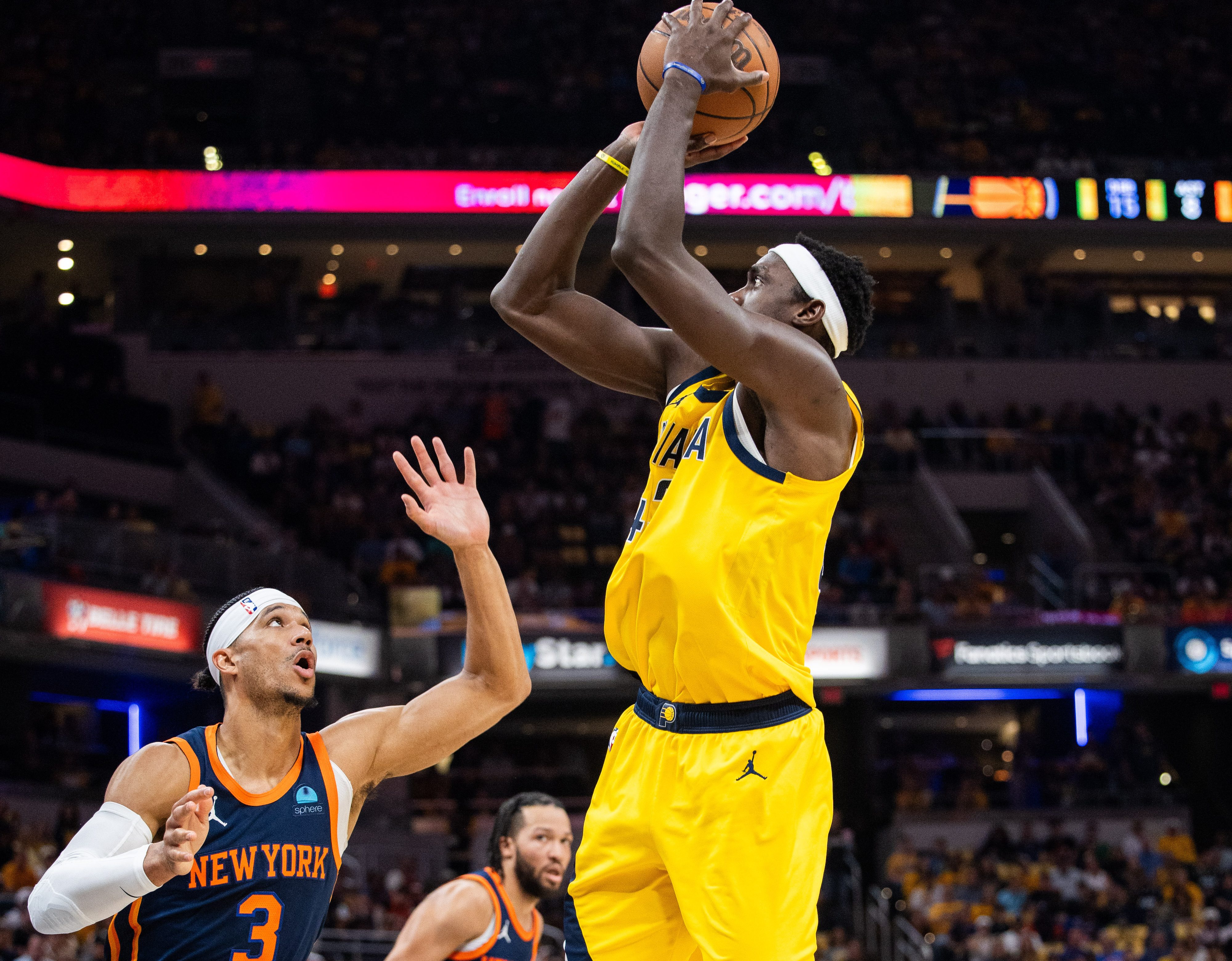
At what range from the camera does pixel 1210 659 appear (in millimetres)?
21672

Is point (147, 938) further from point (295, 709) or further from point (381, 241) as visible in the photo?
point (381, 241)

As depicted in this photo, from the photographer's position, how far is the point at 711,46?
369 cm

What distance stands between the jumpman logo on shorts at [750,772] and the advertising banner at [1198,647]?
19575 mm

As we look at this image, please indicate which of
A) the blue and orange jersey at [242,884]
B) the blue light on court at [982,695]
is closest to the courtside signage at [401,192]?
the blue light on court at [982,695]

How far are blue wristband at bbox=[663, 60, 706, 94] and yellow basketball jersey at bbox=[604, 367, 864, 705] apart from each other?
0.75 m

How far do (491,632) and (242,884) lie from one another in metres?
0.94

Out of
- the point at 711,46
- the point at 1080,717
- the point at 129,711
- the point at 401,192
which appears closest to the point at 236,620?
the point at 711,46

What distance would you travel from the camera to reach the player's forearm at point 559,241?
4.01 m

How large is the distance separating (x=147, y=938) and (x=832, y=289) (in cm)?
241

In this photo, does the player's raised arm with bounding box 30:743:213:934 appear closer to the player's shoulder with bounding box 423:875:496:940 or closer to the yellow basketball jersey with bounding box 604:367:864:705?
the yellow basketball jersey with bounding box 604:367:864:705

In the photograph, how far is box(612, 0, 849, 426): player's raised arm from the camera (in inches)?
137

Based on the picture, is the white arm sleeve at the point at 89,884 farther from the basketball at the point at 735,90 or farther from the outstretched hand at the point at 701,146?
the basketball at the point at 735,90

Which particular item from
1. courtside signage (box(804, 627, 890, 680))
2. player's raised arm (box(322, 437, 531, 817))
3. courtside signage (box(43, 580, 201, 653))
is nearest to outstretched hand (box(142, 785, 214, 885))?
player's raised arm (box(322, 437, 531, 817))

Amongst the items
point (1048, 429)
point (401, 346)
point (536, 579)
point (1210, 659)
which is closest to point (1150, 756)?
point (1210, 659)
